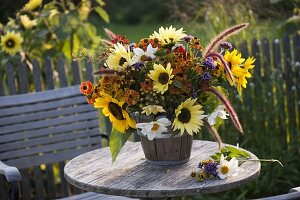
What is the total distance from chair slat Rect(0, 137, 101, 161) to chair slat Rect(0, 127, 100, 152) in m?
0.02

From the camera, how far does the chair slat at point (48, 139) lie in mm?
4211

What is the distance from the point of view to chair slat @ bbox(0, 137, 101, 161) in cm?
420

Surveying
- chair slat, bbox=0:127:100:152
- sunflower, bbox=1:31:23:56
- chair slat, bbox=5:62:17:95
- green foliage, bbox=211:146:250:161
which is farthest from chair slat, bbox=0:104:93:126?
green foliage, bbox=211:146:250:161

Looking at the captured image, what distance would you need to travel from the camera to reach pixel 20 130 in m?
4.23

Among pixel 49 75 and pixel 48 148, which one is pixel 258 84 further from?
pixel 48 148

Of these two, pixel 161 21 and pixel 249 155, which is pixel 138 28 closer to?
pixel 161 21

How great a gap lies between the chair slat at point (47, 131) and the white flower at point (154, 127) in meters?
1.45

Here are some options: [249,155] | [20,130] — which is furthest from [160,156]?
[20,130]

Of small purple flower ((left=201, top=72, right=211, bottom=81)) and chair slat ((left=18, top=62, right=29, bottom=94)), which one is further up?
chair slat ((left=18, top=62, right=29, bottom=94))

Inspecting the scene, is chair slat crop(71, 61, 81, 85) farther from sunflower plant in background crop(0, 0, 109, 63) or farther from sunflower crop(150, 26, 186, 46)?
sunflower crop(150, 26, 186, 46)

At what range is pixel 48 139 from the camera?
14.1 feet

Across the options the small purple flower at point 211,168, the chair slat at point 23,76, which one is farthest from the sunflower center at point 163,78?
the chair slat at point 23,76

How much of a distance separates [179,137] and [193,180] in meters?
0.22

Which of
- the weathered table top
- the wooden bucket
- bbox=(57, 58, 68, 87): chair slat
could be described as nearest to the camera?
the weathered table top
